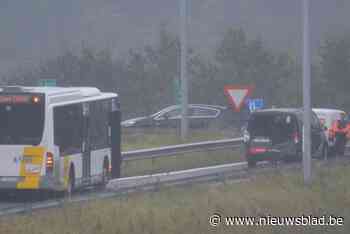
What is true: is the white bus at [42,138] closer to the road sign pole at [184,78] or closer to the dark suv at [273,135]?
the dark suv at [273,135]

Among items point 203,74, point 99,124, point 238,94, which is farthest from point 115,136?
point 203,74

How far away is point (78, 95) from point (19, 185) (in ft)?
10.7

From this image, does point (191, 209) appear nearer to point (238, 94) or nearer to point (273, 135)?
point (273, 135)

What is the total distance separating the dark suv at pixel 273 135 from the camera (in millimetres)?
33750

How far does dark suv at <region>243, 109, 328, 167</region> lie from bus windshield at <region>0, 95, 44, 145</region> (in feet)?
38.9

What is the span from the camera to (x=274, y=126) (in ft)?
111

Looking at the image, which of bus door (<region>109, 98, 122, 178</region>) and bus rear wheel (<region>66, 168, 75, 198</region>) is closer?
bus rear wheel (<region>66, 168, 75, 198</region>)

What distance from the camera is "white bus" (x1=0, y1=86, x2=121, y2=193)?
74.9ft

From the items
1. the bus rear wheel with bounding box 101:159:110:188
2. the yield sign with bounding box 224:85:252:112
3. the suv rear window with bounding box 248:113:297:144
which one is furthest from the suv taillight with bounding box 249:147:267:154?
the bus rear wheel with bounding box 101:159:110:188

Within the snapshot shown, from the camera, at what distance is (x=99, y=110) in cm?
2689

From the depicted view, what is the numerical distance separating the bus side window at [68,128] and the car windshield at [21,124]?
0.38m

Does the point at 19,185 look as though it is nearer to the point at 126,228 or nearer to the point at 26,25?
the point at 126,228

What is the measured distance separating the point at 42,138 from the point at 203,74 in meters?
45.2

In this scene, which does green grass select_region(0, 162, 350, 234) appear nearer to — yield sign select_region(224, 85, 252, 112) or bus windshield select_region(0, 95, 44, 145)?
bus windshield select_region(0, 95, 44, 145)
